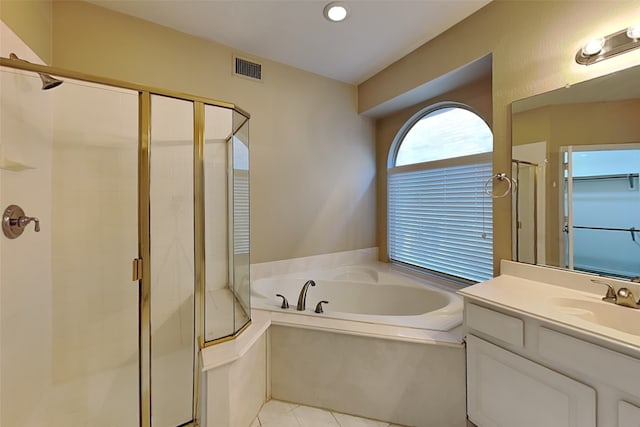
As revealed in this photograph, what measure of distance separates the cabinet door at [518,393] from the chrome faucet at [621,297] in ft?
1.54

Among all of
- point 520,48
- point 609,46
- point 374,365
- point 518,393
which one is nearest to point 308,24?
point 520,48

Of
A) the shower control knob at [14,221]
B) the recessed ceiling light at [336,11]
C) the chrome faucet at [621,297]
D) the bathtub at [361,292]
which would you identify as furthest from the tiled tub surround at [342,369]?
the recessed ceiling light at [336,11]

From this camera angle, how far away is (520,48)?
1.56 m

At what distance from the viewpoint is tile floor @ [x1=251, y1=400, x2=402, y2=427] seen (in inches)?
60.0

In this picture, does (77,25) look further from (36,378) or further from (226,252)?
(36,378)

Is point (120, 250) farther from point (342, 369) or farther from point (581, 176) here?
point (581, 176)

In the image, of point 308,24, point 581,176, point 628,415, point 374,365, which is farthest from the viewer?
point 308,24

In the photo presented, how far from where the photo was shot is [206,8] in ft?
5.81

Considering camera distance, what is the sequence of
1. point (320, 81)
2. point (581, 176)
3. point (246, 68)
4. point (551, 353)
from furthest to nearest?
point (320, 81)
point (246, 68)
point (581, 176)
point (551, 353)

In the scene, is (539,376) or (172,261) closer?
(539,376)

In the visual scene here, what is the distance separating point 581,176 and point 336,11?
5.76 ft

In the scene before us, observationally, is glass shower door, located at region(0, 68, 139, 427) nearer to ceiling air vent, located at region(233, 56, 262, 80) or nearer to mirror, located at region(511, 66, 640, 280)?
ceiling air vent, located at region(233, 56, 262, 80)

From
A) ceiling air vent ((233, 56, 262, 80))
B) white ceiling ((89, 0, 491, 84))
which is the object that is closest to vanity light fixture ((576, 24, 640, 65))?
white ceiling ((89, 0, 491, 84))

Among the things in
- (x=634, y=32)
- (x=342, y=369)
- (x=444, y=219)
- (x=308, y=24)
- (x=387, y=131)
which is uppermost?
(x=308, y=24)
